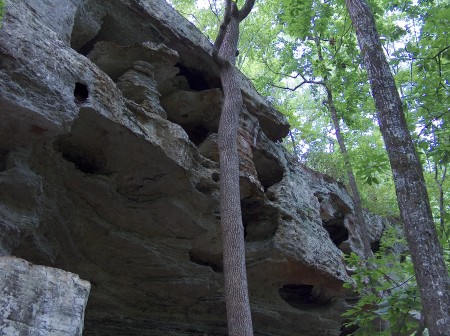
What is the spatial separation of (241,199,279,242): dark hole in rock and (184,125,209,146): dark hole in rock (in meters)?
1.81

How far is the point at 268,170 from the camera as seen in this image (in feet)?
39.3

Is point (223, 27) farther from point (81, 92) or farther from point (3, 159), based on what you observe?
point (3, 159)

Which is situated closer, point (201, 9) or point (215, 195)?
point (215, 195)

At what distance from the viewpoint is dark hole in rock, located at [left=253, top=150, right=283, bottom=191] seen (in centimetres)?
1176

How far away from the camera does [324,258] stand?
10703 millimetres

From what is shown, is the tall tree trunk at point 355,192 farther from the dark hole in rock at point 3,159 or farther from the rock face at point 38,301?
the rock face at point 38,301

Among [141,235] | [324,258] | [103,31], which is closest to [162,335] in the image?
[141,235]

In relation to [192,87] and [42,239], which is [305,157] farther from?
[42,239]

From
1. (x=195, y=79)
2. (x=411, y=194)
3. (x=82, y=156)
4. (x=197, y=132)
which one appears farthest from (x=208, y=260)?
(x=411, y=194)

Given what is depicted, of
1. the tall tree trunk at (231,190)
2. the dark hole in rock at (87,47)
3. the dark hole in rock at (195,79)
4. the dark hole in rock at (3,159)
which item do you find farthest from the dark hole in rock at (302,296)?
the dark hole in rock at (3,159)

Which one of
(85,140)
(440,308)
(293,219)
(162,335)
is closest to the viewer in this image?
(440,308)

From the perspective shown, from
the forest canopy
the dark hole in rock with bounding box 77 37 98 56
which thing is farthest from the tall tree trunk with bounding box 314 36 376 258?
the dark hole in rock with bounding box 77 37 98 56

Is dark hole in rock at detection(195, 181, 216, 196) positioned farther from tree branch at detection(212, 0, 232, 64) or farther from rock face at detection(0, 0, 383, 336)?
tree branch at detection(212, 0, 232, 64)

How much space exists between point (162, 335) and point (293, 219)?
352cm
